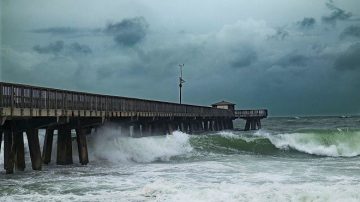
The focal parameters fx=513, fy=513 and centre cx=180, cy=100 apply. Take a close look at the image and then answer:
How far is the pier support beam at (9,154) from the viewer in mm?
21219

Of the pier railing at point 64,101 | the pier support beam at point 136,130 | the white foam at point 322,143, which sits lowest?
the white foam at point 322,143

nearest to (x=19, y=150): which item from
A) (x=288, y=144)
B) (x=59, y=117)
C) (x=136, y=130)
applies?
(x=59, y=117)

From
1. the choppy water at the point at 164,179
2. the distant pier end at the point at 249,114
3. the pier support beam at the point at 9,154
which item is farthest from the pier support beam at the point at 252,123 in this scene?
the pier support beam at the point at 9,154

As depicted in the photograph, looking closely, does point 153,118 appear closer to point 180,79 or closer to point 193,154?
point 193,154

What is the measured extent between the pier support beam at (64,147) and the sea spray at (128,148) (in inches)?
139

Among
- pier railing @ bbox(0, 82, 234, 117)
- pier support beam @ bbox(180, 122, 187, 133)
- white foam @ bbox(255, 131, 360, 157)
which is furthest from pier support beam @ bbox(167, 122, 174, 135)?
white foam @ bbox(255, 131, 360, 157)

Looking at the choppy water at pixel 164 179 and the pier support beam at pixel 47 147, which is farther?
the pier support beam at pixel 47 147

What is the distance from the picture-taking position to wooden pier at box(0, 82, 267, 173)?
20.0 m

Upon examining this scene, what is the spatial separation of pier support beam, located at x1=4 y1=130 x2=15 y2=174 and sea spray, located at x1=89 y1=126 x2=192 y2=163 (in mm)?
7800

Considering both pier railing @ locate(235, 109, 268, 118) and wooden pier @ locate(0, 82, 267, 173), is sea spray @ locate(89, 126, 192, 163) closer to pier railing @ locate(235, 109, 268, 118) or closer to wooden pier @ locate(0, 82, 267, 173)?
wooden pier @ locate(0, 82, 267, 173)

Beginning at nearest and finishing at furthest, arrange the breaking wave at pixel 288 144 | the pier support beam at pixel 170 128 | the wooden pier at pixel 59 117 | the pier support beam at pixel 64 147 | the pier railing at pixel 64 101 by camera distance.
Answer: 1. the pier railing at pixel 64 101
2. the wooden pier at pixel 59 117
3. the pier support beam at pixel 64 147
4. the breaking wave at pixel 288 144
5. the pier support beam at pixel 170 128

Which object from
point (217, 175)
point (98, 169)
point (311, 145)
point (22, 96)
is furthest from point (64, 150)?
point (311, 145)

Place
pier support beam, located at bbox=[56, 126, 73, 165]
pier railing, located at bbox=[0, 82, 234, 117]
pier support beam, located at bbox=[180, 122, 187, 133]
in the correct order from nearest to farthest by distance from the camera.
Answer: pier railing, located at bbox=[0, 82, 234, 117], pier support beam, located at bbox=[56, 126, 73, 165], pier support beam, located at bbox=[180, 122, 187, 133]

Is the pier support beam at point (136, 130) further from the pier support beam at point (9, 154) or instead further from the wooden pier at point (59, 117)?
the pier support beam at point (9, 154)
